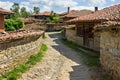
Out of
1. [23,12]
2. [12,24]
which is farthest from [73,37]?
[23,12]

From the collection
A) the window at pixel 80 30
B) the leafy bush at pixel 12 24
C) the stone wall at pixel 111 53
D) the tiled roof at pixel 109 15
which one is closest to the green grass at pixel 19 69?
the stone wall at pixel 111 53

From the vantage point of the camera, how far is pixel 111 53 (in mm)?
11273

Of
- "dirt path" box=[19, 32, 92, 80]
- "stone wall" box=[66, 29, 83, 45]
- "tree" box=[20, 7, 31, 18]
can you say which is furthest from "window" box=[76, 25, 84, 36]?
"tree" box=[20, 7, 31, 18]

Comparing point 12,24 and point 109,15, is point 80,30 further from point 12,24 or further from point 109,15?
point 12,24

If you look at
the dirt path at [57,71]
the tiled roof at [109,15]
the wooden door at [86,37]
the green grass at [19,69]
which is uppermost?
the tiled roof at [109,15]

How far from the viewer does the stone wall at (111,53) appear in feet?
33.8

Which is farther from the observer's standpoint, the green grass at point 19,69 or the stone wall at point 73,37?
the stone wall at point 73,37

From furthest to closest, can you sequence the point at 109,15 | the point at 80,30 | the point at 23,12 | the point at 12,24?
1. the point at 23,12
2. the point at 12,24
3. the point at 80,30
4. the point at 109,15

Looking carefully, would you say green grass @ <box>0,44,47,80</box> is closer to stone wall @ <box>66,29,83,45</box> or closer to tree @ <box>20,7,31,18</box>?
stone wall @ <box>66,29,83,45</box>

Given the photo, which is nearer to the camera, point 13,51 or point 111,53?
point 111,53

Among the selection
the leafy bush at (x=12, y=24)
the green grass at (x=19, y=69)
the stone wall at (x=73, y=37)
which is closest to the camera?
the green grass at (x=19, y=69)

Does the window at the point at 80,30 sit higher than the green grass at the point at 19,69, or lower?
higher

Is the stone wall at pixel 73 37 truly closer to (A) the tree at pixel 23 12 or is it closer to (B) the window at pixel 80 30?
(B) the window at pixel 80 30

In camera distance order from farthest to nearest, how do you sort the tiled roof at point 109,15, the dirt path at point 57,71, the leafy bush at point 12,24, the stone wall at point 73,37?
the leafy bush at point 12,24 → the stone wall at point 73,37 → the tiled roof at point 109,15 → the dirt path at point 57,71
